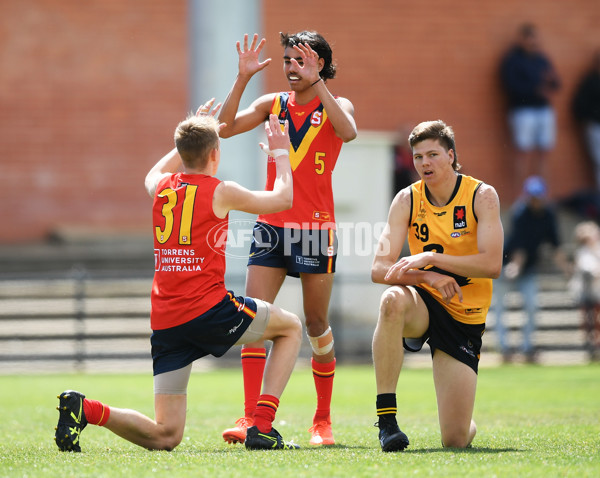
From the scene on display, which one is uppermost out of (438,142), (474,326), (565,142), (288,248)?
(565,142)

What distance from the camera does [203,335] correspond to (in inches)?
210

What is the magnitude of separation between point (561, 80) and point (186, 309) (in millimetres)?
15102

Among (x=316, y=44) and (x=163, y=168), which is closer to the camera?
(x=163, y=168)

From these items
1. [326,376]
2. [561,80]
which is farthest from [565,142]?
[326,376]

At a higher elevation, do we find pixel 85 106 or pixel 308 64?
pixel 85 106

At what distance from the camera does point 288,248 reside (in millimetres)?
6156

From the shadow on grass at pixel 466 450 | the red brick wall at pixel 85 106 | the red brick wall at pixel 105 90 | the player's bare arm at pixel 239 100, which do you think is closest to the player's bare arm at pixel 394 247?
the shadow on grass at pixel 466 450

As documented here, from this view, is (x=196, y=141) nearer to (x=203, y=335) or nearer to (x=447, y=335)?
(x=203, y=335)

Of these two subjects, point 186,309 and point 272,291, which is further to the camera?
point 272,291

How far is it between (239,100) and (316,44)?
1.91 ft

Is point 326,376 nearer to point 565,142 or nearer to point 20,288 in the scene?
point 20,288

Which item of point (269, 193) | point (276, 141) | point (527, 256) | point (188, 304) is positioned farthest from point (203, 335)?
point (527, 256)

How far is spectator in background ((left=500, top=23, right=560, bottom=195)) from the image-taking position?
17.2 meters

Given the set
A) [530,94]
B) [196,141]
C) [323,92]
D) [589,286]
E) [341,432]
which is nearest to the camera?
[196,141]
